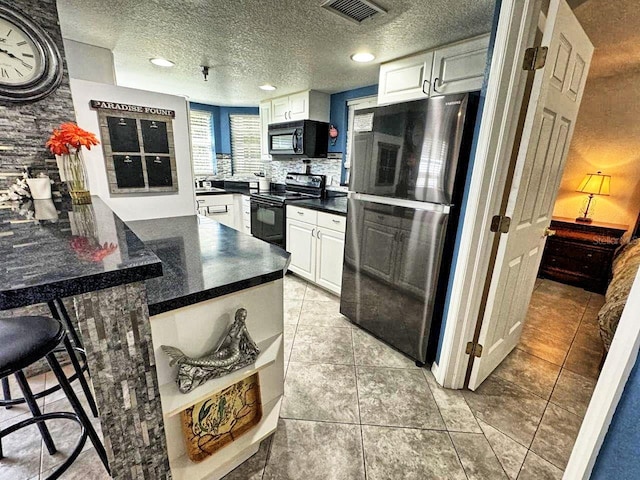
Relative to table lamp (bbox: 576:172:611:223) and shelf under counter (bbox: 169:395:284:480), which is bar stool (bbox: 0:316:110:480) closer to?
shelf under counter (bbox: 169:395:284:480)

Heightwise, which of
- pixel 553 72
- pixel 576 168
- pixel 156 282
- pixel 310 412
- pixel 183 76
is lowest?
pixel 310 412

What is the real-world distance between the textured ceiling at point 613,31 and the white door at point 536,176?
10.2 inches

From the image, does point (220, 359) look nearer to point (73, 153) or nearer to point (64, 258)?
point (64, 258)

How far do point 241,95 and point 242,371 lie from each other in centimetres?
382

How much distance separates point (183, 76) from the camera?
3.05 m

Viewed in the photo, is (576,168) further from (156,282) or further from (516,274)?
(156,282)

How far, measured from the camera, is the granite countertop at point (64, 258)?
0.53m

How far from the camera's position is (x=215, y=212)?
4133 mm

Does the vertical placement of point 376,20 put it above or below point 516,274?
above

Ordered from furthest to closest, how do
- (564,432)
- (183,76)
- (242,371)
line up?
1. (183,76)
2. (564,432)
3. (242,371)

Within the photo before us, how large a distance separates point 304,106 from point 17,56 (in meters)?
2.56

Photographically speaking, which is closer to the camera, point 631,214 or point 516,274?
point 516,274

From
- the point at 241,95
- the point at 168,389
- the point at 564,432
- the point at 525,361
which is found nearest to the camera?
the point at 168,389

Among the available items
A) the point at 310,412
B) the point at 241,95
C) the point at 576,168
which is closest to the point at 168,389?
the point at 310,412
